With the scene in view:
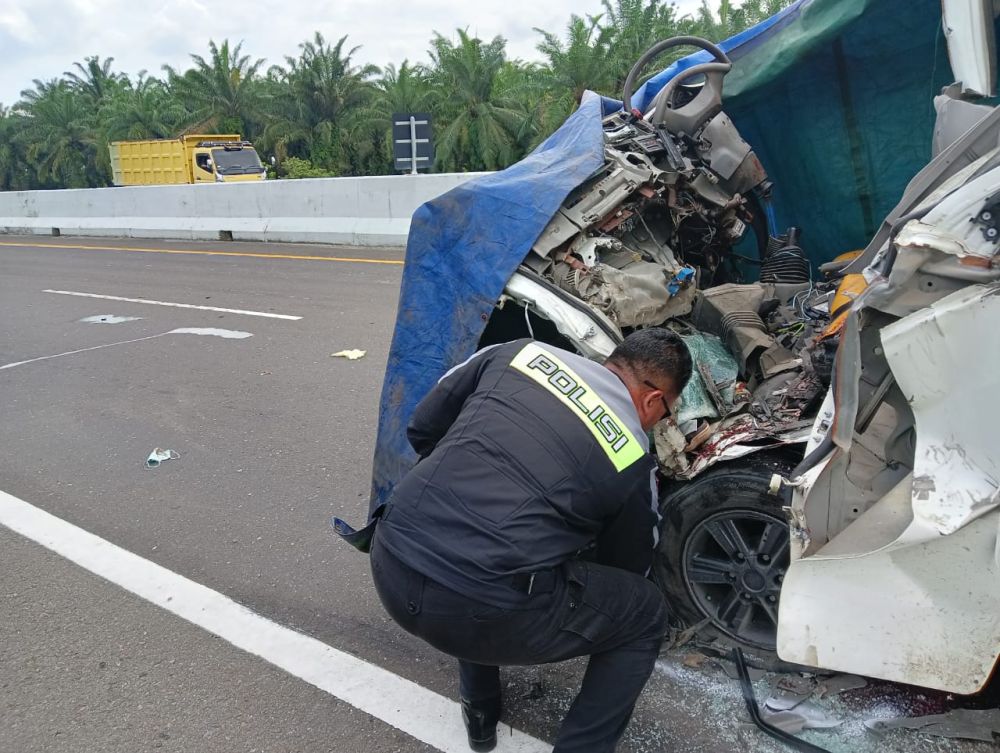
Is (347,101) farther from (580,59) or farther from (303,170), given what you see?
(580,59)

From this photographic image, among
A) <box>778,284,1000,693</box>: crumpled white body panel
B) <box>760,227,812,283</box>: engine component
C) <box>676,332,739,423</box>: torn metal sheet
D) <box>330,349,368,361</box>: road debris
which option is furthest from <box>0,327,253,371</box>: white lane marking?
<box>778,284,1000,693</box>: crumpled white body panel

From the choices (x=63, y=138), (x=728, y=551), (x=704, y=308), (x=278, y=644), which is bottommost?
(x=278, y=644)

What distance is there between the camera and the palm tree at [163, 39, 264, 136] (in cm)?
3250

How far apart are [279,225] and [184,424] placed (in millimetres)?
11205

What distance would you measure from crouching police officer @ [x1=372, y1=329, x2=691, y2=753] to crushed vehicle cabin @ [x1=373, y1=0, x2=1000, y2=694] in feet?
1.54

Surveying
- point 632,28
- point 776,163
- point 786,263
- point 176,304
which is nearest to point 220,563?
point 786,263

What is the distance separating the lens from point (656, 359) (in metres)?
2.38

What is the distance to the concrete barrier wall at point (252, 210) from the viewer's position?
14.1 m

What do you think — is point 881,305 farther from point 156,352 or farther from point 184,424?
point 156,352

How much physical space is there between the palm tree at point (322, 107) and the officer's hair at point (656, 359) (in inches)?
1142

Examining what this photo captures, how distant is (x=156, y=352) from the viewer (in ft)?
25.3

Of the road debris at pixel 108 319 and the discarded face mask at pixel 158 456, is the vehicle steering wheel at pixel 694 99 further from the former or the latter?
the road debris at pixel 108 319

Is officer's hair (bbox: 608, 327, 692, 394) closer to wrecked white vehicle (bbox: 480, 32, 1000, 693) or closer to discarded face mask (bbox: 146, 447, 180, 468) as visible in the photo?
wrecked white vehicle (bbox: 480, 32, 1000, 693)

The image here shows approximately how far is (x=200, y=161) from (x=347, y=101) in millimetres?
8063
